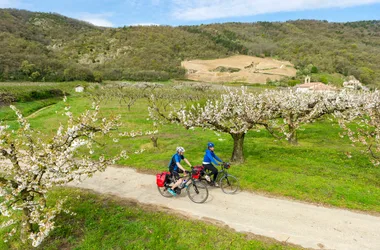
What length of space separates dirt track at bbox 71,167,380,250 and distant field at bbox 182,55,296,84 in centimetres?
10378

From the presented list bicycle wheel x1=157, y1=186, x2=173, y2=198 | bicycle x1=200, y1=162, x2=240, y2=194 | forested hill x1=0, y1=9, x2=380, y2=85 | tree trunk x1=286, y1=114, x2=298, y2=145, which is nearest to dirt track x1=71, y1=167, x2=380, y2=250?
bicycle wheel x1=157, y1=186, x2=173, y2=198

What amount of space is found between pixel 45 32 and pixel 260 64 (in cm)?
16530

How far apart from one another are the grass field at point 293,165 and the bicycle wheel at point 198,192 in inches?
95.1

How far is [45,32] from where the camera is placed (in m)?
190

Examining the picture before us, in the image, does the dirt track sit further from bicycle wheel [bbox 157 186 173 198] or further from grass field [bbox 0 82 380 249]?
grass field [bbox 0 82 380 249]

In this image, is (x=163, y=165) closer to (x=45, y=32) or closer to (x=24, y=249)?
(x=24, y=249)

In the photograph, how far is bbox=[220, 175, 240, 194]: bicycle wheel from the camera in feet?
42.6

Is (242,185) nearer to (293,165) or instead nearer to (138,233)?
(293,165)

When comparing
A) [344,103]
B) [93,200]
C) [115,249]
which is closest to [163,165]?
[93,200]

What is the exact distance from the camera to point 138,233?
33.4 ft

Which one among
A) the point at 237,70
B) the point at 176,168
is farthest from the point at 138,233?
the point at 237,70

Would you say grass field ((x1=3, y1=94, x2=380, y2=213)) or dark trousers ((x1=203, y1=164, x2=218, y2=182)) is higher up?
dark trousers ((x1=203, y1=164, x2=218, y2=182))

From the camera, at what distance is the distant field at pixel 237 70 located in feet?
381

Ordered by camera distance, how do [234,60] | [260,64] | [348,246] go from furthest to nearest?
[234,60] → [260,64] → [348,246]
